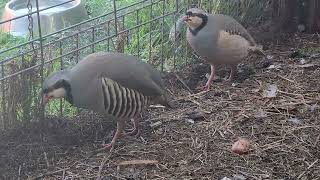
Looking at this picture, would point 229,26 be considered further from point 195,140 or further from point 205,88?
point 195,140

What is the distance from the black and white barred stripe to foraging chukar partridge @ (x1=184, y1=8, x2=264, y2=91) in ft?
3.32

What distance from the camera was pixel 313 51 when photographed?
538cm

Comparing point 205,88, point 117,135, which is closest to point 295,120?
point 205,88

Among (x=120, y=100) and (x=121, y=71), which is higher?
(x=121, y=71)

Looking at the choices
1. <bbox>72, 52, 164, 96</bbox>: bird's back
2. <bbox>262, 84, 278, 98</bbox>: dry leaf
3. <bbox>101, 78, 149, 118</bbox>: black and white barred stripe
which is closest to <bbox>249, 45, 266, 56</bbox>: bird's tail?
<bbox>262, 84, 278, 98</bbox>: dry leaf

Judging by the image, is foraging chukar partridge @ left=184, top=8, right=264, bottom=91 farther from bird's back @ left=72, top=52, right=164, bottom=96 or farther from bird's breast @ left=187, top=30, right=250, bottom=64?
bird's back @ left=72, top=52, right=164, bottom=96

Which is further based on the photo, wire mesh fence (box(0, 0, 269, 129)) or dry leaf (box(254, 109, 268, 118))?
dry leaf (box(254, 109, 268, 118))

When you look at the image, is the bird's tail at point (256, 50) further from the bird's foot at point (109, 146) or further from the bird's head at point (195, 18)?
the bird's foot at point (109, 146)

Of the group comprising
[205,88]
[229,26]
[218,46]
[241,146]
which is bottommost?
[205,88]

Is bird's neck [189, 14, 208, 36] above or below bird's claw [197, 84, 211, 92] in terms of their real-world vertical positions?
above

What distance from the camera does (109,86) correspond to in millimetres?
3658

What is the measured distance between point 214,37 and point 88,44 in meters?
0.98

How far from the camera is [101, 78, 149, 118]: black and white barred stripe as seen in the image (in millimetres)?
3656

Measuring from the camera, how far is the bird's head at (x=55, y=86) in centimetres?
352
